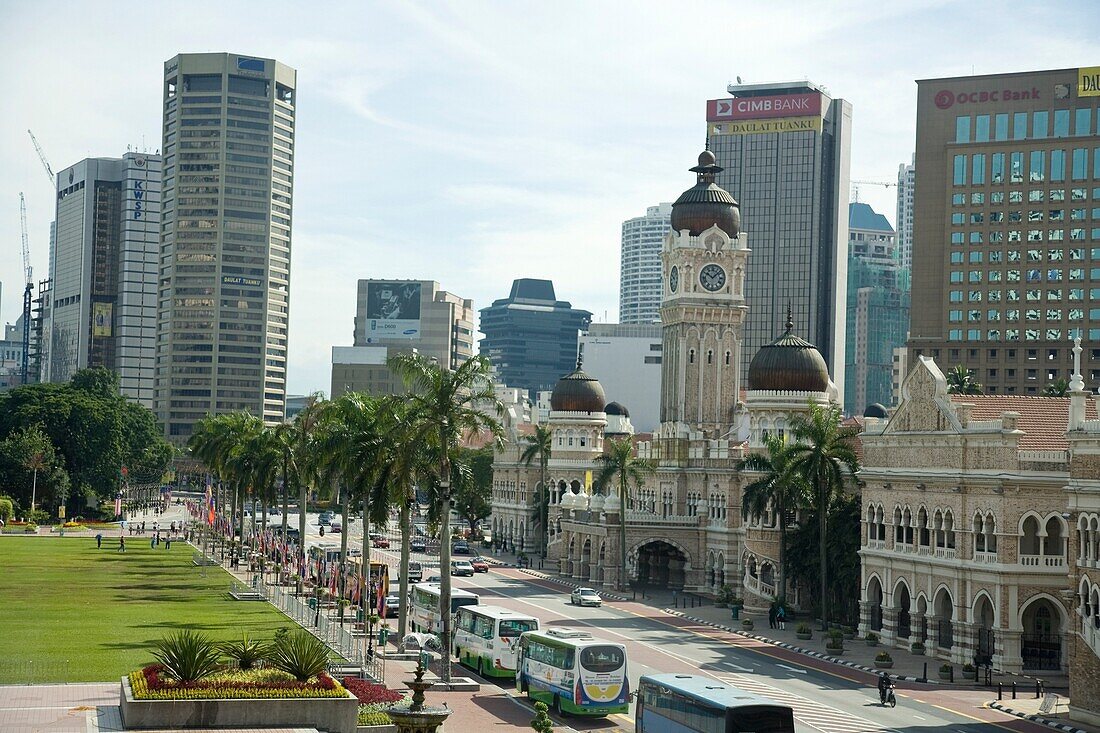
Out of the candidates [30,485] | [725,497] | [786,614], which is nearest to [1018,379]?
[725,497]

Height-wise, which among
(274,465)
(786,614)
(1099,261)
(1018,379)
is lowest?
(786,614)

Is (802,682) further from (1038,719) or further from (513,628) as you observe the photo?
(513,628)

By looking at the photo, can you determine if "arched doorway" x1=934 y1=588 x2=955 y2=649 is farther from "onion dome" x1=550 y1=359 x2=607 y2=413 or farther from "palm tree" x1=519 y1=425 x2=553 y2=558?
"onion dome" x1=550 y1=359 x2=607 y2=413

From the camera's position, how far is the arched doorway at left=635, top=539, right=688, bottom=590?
370ft

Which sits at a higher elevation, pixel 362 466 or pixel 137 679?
pixel 362 466

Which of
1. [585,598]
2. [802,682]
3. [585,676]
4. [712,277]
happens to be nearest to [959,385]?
[712,277]

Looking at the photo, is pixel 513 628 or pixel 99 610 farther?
pixel 99 610

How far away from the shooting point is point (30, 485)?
148 metres

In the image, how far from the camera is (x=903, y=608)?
75.9 meters

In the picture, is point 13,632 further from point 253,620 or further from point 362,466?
point 362,466

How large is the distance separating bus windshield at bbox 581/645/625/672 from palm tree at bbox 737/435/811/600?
3377 cm

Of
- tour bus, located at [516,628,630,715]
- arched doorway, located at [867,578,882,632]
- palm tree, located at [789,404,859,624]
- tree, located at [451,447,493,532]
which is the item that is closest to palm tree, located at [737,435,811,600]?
palm tree, located at [789,404,859,624]

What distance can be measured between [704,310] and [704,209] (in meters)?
8.83

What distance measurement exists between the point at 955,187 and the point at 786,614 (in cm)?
8676
